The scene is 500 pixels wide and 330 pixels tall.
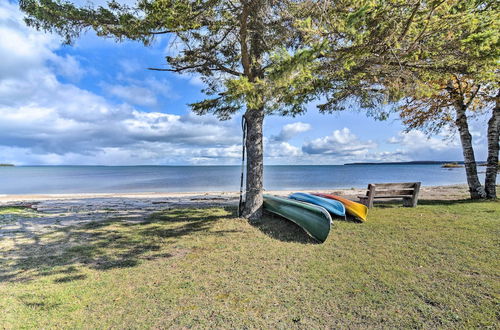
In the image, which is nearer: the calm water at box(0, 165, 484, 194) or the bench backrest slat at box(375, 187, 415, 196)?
the bench backrest slat at box(375, 187, 415, 196)

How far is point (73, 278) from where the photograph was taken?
168 inches

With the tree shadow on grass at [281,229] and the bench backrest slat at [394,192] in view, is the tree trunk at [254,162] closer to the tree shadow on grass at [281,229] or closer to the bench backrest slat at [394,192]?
the tree shadow on grass at [281,229]

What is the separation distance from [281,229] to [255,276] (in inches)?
103

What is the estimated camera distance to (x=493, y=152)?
10070mm

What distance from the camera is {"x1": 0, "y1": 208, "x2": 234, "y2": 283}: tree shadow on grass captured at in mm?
4641

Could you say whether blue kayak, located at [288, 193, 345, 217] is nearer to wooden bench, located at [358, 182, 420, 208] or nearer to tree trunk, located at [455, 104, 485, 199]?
wooden bench, located at [358, 182, 420, 208]

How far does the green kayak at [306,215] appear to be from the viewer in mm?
5894

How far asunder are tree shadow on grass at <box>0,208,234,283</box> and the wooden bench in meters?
4.61

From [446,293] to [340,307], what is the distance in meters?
1.48

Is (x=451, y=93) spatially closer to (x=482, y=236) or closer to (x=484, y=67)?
(x=484, y=67)

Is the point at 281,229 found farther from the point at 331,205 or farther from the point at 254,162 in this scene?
the point at 331,205

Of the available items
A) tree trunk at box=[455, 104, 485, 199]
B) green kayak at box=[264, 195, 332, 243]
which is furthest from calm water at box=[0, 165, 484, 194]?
green kayak at box=[264, 195, 332, 243]

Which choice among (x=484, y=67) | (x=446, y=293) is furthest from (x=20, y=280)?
(x=484, y=67)

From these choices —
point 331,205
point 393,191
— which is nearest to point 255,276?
point 331,205
